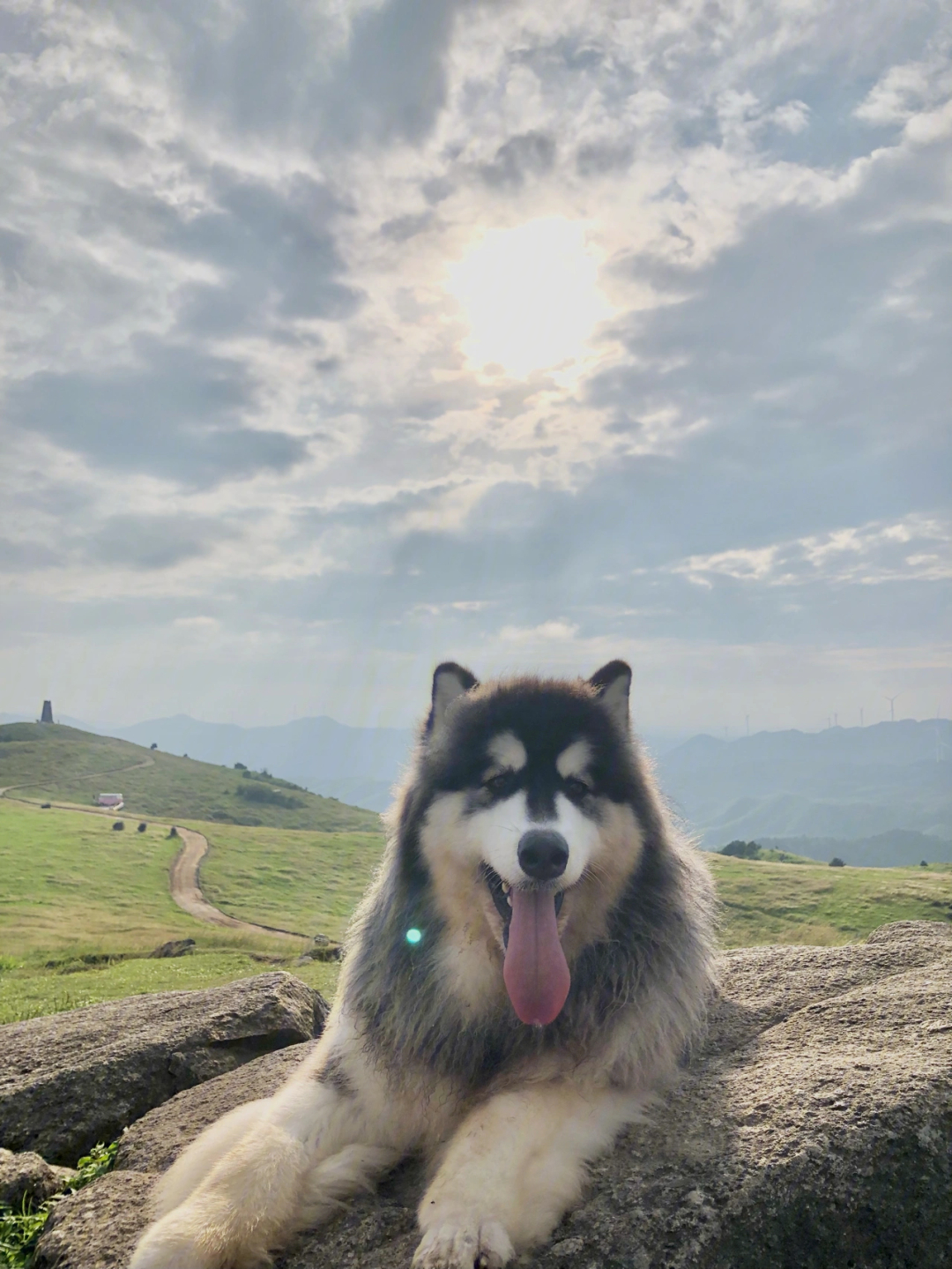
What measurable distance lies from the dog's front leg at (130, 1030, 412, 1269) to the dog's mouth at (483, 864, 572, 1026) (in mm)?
1185

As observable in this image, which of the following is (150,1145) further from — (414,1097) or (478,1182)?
(478,1182)

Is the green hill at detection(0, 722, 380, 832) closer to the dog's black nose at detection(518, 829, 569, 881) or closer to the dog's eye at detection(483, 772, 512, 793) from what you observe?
the dog's eye at detection(483, 772, 512, 793)

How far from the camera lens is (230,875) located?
74.8 meters

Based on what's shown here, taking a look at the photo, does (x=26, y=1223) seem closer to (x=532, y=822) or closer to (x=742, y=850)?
(x=532, y=822)

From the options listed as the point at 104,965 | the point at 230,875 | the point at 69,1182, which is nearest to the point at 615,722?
the point at 69,1182

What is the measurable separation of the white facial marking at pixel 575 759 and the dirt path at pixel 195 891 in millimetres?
46767

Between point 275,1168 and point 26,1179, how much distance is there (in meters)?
2.51

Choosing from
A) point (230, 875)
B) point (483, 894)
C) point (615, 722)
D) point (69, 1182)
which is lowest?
point (230, 875)

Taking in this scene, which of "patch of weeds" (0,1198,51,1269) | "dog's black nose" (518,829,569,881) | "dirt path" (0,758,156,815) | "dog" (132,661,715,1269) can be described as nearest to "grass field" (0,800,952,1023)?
"dog" (132,661,715,1269)

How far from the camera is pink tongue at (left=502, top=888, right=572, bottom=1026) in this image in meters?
4.55

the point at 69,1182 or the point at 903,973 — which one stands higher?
the point at 903,973

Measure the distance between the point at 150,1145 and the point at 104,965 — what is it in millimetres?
27065

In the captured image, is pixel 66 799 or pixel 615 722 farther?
pixel 66 799

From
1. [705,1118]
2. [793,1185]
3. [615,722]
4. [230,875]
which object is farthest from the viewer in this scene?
[230,875]
